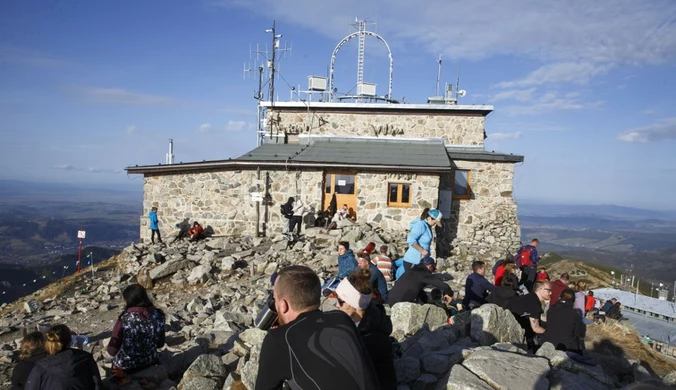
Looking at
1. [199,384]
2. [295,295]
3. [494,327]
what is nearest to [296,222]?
[494,327]

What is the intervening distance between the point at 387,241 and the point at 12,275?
193ft

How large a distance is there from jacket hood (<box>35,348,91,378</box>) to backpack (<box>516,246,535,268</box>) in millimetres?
10079

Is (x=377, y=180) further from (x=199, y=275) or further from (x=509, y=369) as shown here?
(x=509, y=369)

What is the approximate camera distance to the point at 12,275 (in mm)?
54625

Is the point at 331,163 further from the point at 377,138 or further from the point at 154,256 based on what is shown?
the point at 154,256

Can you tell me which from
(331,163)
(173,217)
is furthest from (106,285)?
(331,163)

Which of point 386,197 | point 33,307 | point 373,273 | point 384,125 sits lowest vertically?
point 33,307

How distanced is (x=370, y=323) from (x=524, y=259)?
8654 mm

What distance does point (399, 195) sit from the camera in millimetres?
16016

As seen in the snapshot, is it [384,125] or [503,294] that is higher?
[384,125]

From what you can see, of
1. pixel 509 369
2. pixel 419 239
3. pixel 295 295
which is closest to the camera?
pixel 295 295

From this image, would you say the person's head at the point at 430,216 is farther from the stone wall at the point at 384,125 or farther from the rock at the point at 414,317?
the stone wall at the point at 384,125

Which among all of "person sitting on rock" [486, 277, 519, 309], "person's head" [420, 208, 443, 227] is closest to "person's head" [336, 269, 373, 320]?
"person sitting on rock" [486, 277, 519, 309]

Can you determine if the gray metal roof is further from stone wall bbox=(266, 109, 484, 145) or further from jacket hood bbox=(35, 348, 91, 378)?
jacket hood bbox=(35, 348, 91, 378)
